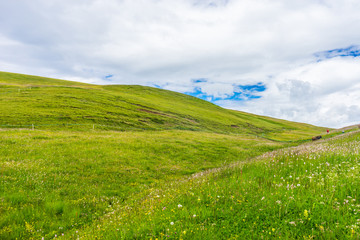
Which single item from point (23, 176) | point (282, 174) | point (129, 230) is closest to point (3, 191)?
point (23, 176)

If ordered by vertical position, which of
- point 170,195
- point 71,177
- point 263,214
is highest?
point 263,214

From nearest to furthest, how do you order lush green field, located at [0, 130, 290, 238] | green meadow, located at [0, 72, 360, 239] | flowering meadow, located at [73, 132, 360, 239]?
flowering meadow, located at [73, 132, 360, 239] → green meadow, located at [0, 72, 360, 239] → lush green field, located at [0, 130, 290, 238]

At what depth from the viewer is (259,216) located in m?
→ 4.85

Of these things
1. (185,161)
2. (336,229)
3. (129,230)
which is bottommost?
(185,161)

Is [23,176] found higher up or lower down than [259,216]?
lower down

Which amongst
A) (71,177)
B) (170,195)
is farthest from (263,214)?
(71,177)

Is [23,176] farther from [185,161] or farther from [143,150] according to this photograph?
[185,161]

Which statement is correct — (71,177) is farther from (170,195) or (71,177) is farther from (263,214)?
(263,214)

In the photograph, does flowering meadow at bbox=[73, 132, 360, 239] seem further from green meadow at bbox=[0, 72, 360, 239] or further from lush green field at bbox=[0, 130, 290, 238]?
lush green field at bbox=[0, 130, 290, 238]

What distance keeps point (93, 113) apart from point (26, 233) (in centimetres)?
4920

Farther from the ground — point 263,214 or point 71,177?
point 263,214

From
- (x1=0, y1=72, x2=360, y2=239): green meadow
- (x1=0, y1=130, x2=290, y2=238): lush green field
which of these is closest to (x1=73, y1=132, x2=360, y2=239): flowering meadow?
(x1=0, y1=72, x2=360, y2=239): green meadow

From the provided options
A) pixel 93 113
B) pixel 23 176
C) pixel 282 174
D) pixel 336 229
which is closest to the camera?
pixel 336 229

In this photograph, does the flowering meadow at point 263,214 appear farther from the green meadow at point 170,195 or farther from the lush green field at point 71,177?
the lush green field at point 71,177
